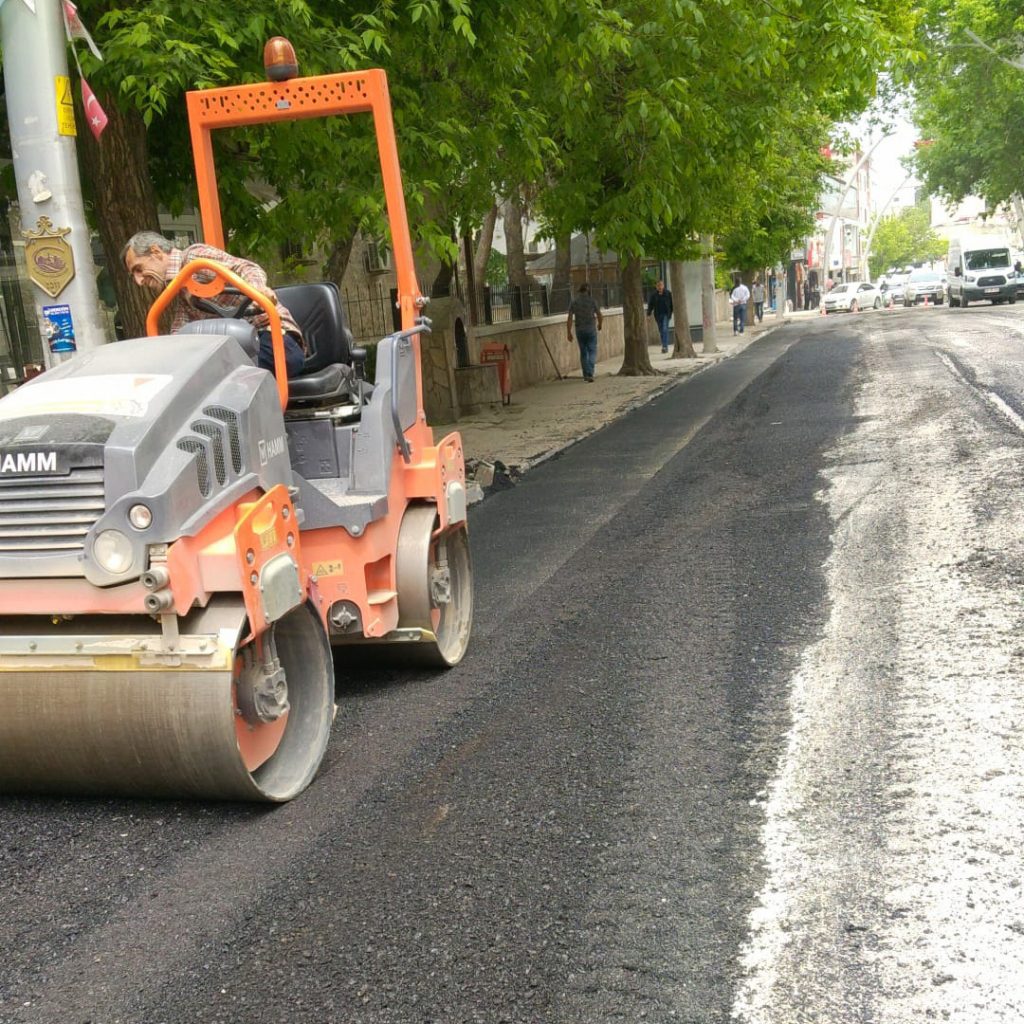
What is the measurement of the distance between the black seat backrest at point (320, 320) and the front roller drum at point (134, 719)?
189cm

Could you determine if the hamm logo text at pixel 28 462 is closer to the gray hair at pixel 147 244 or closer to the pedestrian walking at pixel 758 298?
the gray hair at pixel 147 244

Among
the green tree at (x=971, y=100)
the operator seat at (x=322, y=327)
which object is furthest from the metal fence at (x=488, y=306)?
the green tree at (x=971, y=100)

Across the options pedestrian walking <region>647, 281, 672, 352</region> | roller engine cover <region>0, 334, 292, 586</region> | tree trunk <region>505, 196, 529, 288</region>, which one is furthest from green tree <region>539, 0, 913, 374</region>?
pedestrian walking <region>647, 281, 672, 352</region>

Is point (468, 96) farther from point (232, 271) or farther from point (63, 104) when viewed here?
point (232, 271)

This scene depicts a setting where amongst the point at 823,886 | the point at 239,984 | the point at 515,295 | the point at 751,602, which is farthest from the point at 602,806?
the point at 515,295

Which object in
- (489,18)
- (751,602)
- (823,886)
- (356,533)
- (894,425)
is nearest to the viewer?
(823,886)

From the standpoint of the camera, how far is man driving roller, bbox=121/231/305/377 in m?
5.03

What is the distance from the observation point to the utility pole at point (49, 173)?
22.0 feet

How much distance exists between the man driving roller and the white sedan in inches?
2358

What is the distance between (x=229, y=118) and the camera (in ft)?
19.9

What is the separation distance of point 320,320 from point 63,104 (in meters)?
2.27

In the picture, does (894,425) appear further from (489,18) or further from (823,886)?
(823,886)

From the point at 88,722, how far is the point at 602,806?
1.70 meters

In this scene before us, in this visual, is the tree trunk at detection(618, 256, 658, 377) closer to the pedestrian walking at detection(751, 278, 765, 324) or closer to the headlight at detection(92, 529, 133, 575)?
the headlight at detection(92, 529, 133, 575)
